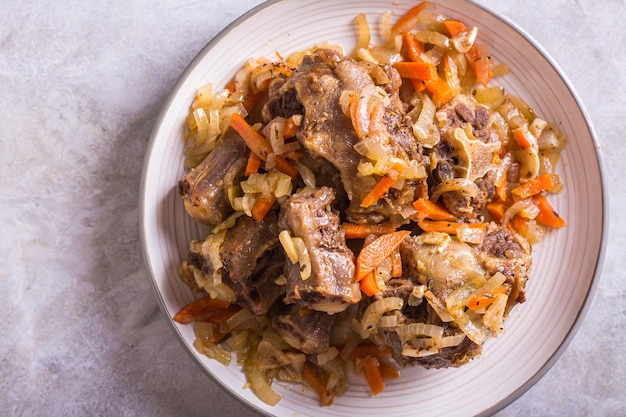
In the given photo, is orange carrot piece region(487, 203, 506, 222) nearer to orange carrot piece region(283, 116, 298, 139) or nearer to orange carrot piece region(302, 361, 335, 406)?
orange carrot piece region(283, 116, 298, 139)

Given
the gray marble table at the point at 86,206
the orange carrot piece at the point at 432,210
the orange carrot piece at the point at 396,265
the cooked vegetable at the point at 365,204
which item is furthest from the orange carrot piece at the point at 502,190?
the gray marble table at the point at 86,206

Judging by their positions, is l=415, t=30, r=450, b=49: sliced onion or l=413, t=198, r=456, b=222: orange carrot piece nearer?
l=413, t=198, r=456, b=222: orange carrot piece

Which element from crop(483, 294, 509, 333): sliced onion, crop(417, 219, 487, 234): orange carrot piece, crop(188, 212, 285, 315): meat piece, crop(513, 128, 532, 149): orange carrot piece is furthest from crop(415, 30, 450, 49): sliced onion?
crop(483, 294, 509, 333): sliced onion

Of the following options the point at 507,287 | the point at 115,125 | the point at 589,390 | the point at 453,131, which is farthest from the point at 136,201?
the point at 589,390

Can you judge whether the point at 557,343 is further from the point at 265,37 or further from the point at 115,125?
the point at 115,125

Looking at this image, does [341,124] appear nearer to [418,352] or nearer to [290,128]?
[290,128]

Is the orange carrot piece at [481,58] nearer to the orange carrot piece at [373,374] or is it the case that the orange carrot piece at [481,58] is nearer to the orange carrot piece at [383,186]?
the orange carrot piece at [383,186]
